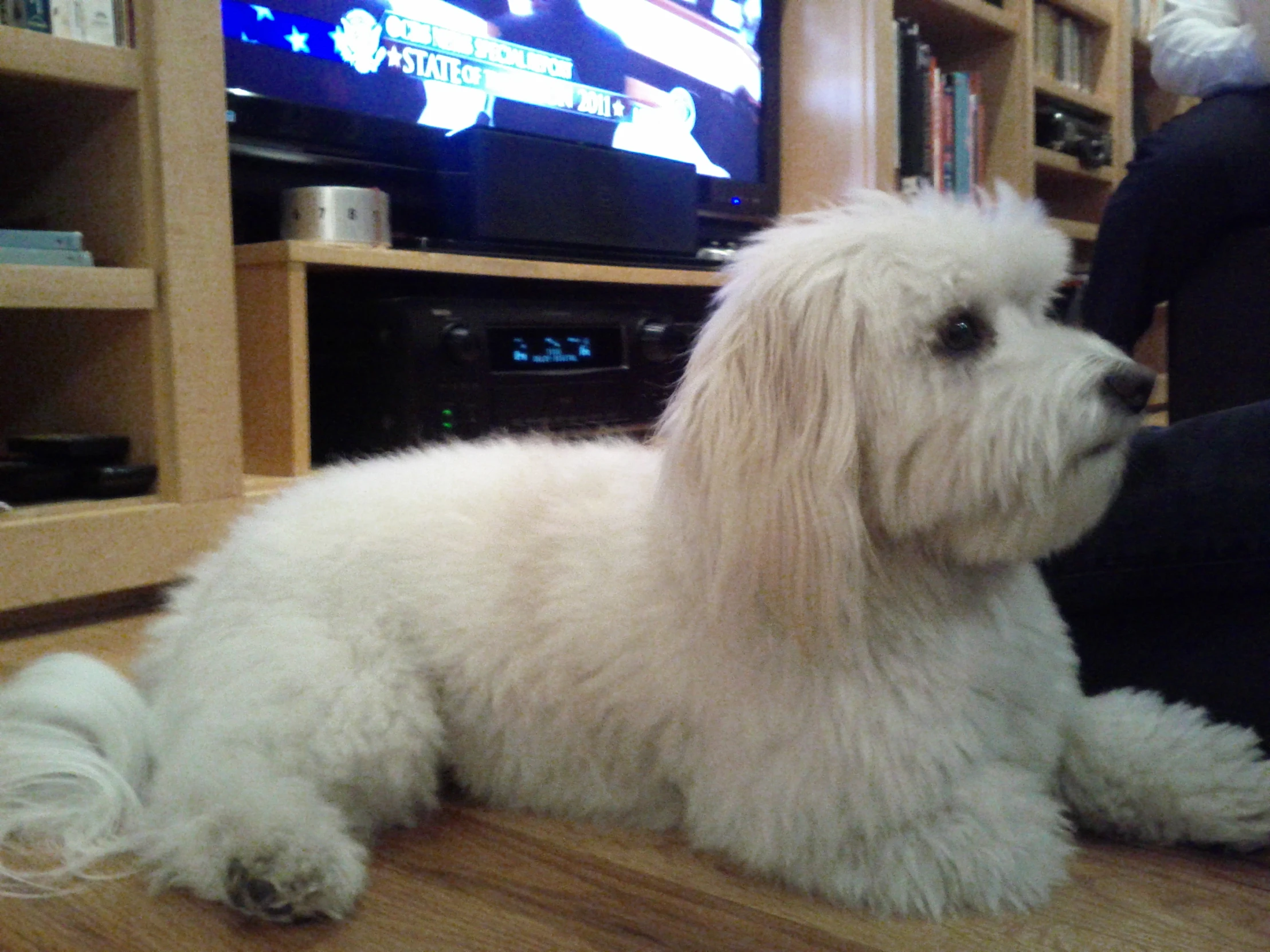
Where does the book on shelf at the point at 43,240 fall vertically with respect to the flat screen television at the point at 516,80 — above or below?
below

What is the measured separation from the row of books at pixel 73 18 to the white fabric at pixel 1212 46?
5.26ft

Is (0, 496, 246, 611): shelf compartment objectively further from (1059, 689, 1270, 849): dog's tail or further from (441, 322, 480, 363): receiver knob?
(1059, 689, 1270, 849): dog's tail

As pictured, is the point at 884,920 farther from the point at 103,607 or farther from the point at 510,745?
the point at 103,607

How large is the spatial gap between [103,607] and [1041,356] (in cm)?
146

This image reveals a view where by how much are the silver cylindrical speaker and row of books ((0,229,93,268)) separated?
33 centimetres

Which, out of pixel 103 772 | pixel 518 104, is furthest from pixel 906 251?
pixel 518 104

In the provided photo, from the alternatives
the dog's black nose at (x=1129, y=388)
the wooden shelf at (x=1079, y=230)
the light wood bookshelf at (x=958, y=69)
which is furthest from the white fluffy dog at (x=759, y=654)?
the wooden shelf at (x=1079, y=230)

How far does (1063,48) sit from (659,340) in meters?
2.41

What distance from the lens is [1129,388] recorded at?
710 mm

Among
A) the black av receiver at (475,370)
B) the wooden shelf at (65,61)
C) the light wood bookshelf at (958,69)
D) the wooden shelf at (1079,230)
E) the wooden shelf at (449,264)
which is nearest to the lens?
the wooden shelf at (65,61)

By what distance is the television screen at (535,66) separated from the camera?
71.4 inches

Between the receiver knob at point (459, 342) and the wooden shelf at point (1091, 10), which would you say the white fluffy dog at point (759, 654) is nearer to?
the receiver knob at point (459, 342)

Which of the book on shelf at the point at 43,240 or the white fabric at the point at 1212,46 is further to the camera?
the white fabric at the point at 1212,46

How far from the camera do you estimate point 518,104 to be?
2.15 meters
